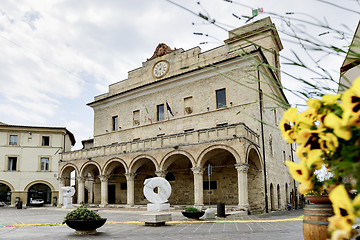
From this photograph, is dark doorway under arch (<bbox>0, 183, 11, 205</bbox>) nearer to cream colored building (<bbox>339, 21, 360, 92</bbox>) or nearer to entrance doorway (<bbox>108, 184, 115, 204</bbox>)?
entrance doorway (<bbox>108, 184, 115, 204</bbox>)

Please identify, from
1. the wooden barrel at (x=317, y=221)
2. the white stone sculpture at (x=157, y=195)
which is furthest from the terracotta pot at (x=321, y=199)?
the white stone sculpture at (x=157, y=195)

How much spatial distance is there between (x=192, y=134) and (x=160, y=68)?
32.2ft

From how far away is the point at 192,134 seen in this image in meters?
20.7

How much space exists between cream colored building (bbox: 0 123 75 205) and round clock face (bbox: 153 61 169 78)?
15799mm

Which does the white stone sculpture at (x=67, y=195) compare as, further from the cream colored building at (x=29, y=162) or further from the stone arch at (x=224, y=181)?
the stone arch at (x=224, y=181)

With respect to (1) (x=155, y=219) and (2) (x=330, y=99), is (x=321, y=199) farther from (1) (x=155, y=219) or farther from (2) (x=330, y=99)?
(1) (x=155, y=219)

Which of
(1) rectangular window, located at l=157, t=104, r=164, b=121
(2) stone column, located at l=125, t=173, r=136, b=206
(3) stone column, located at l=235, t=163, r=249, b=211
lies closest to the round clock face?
(1) rectangular window, located at l=157, t=104, r=164, b=121

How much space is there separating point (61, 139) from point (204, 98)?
2123 cm

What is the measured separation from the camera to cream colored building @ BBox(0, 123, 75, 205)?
34688 millimetres

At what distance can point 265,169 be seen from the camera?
21.6 meters

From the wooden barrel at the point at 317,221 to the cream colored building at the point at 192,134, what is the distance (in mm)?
15522

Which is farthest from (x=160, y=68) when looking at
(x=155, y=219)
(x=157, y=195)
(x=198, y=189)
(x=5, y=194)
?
(x=5, y=194)

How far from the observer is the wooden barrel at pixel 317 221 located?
9.43 ft

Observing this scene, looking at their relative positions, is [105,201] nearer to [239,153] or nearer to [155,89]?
[155,89]
